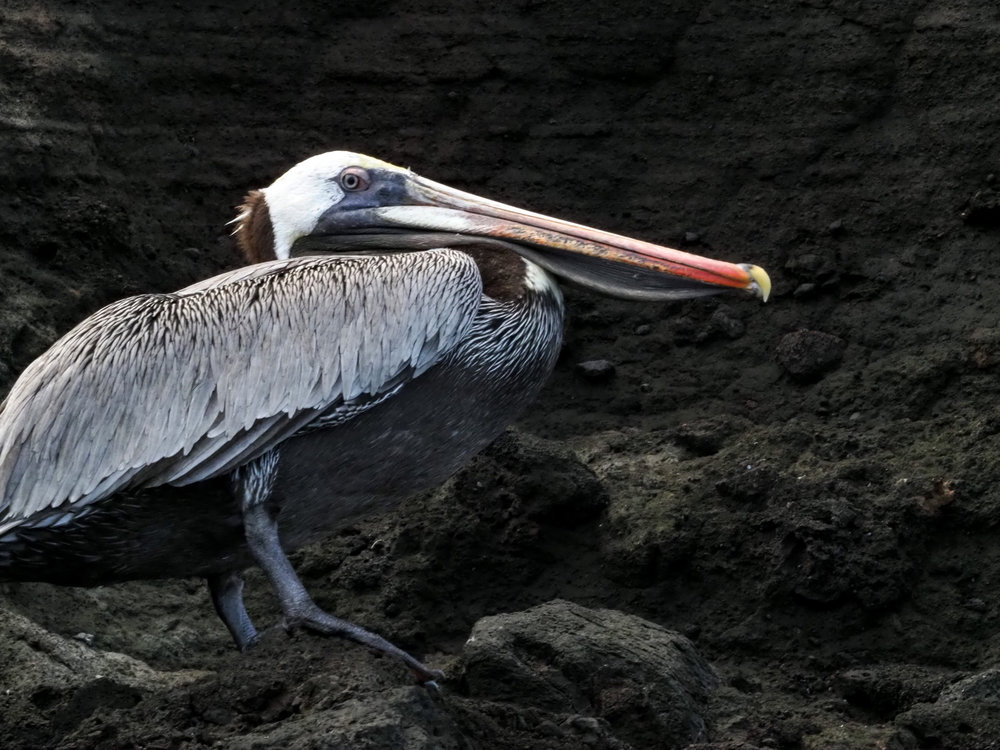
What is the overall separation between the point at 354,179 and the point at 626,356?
269 cm

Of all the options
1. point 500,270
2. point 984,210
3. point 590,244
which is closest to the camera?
point 500,270

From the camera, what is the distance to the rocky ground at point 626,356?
559 cm

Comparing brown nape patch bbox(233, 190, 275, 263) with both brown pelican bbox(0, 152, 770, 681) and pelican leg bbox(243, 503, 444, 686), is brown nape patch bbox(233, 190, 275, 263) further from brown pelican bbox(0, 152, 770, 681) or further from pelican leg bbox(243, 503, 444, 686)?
pelican leg bbox(243, 503, 444, 686)

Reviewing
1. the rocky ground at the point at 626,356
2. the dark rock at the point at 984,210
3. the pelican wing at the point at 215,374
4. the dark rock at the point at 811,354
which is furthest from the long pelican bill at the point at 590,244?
the dark rock at the point at 984,210

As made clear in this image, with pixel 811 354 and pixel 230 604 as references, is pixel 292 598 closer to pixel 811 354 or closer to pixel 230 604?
pixel 230 604

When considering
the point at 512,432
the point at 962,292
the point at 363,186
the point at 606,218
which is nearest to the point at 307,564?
the point at 512,432

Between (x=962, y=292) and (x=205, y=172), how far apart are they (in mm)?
3931

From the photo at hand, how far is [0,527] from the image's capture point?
5.26m

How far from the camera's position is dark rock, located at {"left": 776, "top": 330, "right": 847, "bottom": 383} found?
26.1 feet

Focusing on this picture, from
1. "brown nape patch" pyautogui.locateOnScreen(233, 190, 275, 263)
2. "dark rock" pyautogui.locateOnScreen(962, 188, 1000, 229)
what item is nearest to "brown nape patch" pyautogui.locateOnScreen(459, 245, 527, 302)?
"brown nape patch" pyautogui.locateOnScreen(233, 190, 275, 263)

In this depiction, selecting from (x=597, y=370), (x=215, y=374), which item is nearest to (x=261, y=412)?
(x=215, y=374)

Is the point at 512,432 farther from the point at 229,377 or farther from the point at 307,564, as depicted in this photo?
the point at 229,377

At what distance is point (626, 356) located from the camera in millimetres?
8547

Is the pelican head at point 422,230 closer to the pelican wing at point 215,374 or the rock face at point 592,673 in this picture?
the pelican wing at point 215,374
